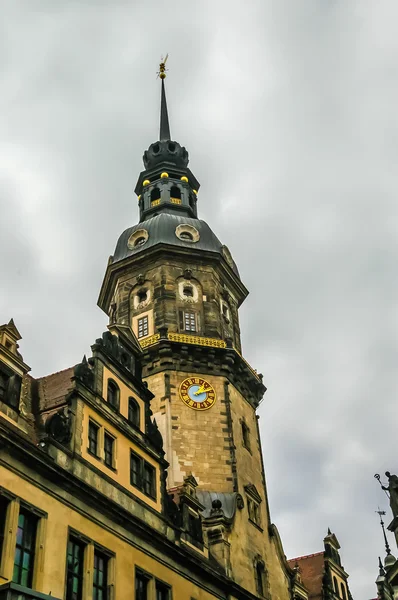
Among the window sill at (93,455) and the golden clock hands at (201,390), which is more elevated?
the golden clock hands at (201,390)

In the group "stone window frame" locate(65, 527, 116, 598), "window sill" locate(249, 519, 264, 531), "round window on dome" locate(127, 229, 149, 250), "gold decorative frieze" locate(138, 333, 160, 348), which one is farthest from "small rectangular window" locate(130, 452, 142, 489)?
"round window on dome" locate(127, 229, 149, 250)

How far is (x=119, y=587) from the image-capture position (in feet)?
71.1

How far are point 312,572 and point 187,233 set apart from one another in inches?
853

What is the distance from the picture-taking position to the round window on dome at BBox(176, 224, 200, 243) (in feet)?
148

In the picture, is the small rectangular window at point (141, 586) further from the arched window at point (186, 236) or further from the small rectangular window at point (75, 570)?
the arched window at point (186, 236)

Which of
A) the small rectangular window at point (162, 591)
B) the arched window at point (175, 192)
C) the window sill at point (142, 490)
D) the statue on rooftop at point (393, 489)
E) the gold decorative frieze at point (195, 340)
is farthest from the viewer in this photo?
the arched window at point (175, 192)

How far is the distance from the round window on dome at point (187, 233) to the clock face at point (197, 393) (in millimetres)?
10114

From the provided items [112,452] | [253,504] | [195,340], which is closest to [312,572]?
[253,504]

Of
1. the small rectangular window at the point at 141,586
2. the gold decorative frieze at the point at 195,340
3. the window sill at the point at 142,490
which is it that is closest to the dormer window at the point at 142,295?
the gold decorative frieze at the point at 195,340

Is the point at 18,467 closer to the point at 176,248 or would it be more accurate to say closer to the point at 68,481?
the point at 68,481

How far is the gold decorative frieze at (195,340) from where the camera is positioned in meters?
38.9

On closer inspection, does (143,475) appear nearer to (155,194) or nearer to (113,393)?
(113,393)

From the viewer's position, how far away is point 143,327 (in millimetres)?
41156

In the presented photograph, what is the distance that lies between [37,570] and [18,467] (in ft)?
8.55
